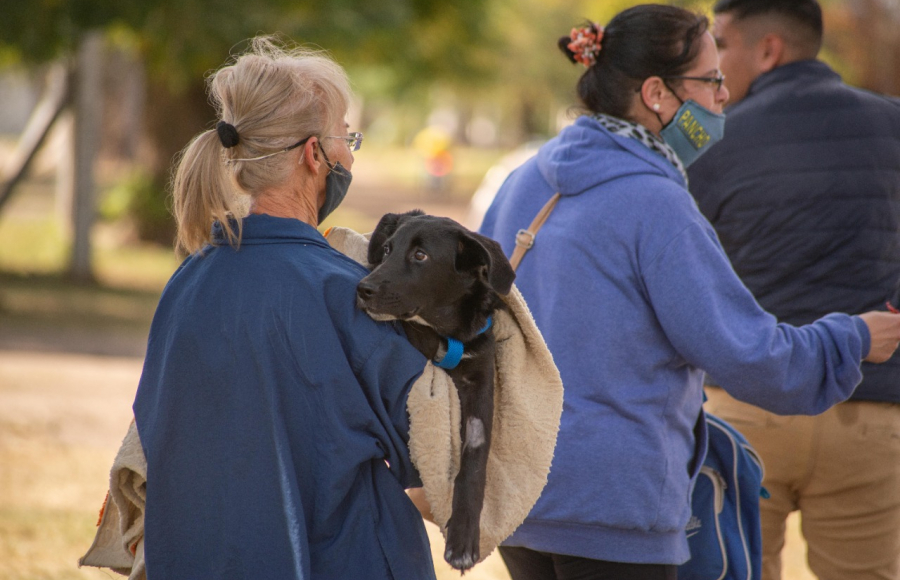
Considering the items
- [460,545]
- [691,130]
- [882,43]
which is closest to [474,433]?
[460,545]

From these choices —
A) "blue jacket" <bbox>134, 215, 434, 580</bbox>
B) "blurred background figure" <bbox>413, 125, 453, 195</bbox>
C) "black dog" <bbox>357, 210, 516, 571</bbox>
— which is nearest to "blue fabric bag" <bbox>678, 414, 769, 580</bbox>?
"black dog" <bbox>357, 210, 516, 571</bbox>

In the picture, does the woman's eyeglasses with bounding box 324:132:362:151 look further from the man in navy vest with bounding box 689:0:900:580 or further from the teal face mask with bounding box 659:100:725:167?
the man in navy vest with bounding box 689:0:900:580

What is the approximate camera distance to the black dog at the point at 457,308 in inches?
88.9

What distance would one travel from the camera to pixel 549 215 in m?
2.94

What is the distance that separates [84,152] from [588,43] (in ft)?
44.6

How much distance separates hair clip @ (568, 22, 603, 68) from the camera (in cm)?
303

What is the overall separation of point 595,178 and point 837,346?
817 mm

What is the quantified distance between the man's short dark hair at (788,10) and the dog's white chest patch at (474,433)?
2.35m

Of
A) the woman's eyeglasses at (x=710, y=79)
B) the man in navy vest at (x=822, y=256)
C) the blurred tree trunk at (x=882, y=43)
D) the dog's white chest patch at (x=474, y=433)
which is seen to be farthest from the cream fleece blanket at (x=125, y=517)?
the blurred tree trunk at (x=882, y=43)

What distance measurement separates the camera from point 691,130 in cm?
302

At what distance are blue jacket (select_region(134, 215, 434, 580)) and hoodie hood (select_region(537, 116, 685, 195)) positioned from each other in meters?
0.91

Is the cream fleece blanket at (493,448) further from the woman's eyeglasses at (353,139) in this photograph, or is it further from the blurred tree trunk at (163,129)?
the blurred tree trunk at (163,129)

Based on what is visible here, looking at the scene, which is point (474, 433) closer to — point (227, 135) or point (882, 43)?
point (227, 135)

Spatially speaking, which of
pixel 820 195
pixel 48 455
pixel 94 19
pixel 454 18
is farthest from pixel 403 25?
pixel 820 195
